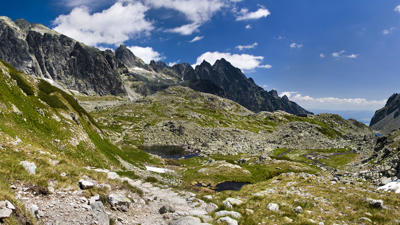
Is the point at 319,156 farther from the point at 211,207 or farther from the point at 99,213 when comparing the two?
the point at 99,213

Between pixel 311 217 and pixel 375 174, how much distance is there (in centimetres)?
5195

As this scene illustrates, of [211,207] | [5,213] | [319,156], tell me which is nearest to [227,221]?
[211,207]

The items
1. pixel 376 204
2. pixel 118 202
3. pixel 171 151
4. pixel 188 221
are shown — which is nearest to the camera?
pixel 188 221

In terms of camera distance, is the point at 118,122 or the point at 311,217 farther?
the point at 118,122

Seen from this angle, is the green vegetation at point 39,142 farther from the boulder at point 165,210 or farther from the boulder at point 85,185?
the boulder at point 165,210

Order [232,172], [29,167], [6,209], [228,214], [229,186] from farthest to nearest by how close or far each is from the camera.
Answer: [232,172] → [229,186] → [228,214] → [29,167] → [6,209]

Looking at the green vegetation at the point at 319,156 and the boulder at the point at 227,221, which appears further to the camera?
the green vegetation at the point at 319,156

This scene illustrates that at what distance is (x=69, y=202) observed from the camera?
11539 millimetres

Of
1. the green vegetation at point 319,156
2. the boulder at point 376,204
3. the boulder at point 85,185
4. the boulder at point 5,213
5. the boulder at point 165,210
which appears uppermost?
the boulder at point 5,213

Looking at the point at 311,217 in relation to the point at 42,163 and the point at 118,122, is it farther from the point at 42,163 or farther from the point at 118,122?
the point at 118,122

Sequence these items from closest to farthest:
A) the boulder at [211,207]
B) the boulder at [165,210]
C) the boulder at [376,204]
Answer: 1. the boulder at [165,210]
2. the boulder at [211,207]
3. the boulder at [376,204]

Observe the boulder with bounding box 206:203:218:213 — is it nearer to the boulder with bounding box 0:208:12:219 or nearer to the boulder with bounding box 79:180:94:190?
the boulder with bounding box 79:180:94:190


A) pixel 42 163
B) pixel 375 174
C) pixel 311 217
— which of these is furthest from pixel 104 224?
pixel 375 174

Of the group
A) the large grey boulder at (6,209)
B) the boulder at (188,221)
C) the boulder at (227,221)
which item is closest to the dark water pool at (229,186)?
the boulder at (227,221)
